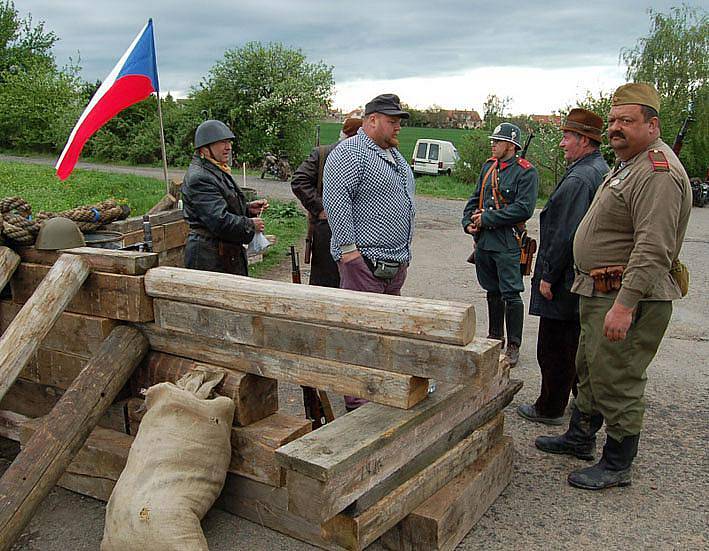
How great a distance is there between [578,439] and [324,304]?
6.50 ft

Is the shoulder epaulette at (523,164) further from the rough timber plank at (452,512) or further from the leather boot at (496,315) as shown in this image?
the rough timber plank at (452,512)

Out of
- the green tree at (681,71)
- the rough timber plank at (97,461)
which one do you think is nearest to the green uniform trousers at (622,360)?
the rough timber plank at (97,461)

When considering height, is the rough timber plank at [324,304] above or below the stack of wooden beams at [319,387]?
above

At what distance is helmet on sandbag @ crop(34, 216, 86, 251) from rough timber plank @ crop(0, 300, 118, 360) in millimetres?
397

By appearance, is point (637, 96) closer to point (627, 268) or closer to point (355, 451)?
point (627, 268)

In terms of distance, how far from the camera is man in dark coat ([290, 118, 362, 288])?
6.11 m

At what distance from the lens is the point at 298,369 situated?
3330mm

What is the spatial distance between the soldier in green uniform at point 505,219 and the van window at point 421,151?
21.6 meters

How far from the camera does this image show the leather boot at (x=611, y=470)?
3857 millimetres

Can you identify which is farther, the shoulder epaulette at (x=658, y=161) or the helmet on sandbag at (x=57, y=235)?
the helmet on sandbag at (x=57, y=235)

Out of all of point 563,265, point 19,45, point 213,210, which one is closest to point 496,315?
point 563,265

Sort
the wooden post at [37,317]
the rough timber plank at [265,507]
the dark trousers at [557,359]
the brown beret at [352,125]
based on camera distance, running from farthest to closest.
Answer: the brown beret at [352,125]
the dark trousers at [557,359]
the wooden post at [37,317]
the rough timber plank at [265,507]

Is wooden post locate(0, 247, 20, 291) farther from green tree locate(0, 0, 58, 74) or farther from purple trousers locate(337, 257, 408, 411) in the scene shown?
green tree locate(0, 0, 58, 74)

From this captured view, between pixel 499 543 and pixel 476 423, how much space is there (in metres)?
0.58
